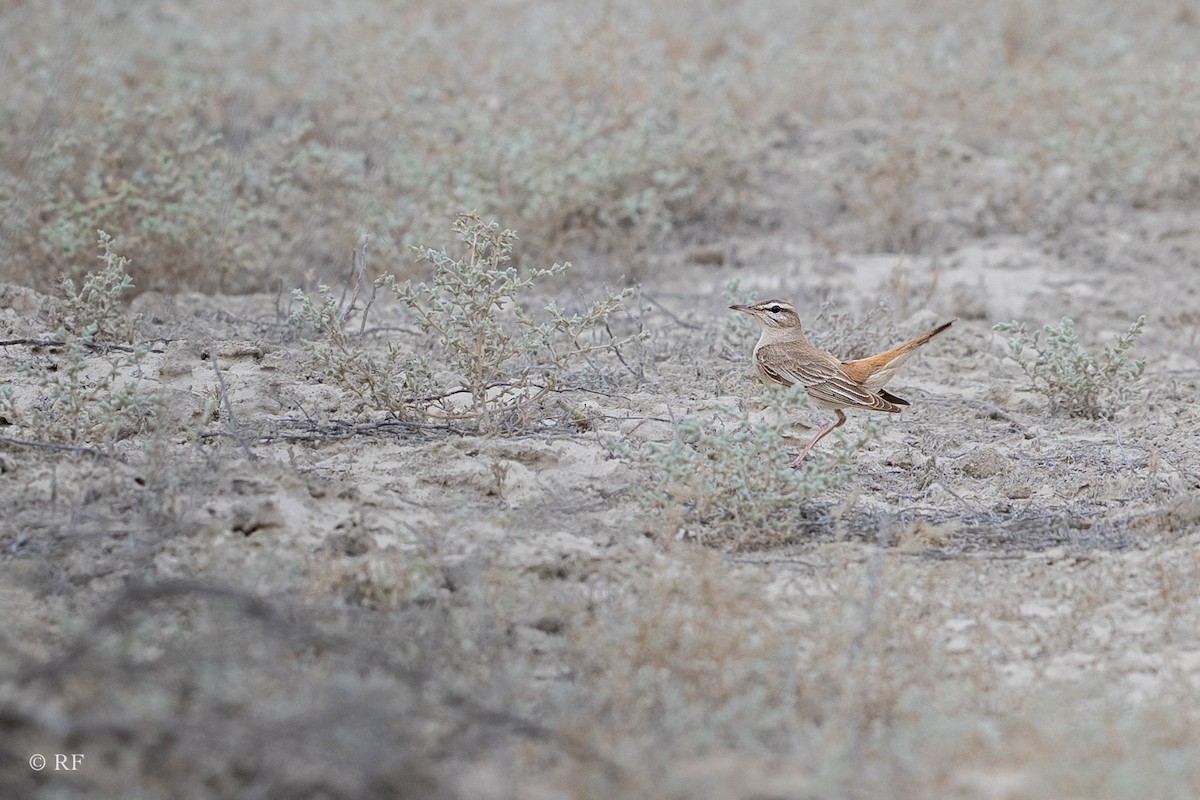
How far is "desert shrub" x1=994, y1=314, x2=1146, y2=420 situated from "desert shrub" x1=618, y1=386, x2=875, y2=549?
1741mm

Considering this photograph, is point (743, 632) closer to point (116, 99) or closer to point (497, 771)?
point (497, 771)

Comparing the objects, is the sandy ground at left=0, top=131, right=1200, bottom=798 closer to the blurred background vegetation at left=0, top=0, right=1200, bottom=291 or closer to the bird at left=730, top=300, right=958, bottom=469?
the bird at left=730, top=300, right=958, bottom=469

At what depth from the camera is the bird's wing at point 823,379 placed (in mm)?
5277

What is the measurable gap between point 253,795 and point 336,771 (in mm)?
175

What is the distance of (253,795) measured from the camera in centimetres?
267

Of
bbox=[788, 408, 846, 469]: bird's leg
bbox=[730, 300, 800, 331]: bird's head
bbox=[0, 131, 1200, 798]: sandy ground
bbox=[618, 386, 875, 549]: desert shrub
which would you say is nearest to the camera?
bbox=[0, 131, 1200, 798]: sandy ground

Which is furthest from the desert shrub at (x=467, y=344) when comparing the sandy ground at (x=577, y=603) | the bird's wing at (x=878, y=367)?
the bird's wing at (x=878, y=367)

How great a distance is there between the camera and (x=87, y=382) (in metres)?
5.25

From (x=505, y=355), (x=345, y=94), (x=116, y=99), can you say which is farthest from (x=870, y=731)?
(x=345, y=94)

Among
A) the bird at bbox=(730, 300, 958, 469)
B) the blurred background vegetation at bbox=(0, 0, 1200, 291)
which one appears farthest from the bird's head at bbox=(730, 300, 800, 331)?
the blurred background vegetation at bbox=(0, 0, 1200, 291)

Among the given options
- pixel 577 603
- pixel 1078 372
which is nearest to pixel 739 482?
pixel 577 603

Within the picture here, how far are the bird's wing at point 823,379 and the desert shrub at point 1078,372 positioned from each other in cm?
87

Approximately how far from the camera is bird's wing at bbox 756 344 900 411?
17.3 feet

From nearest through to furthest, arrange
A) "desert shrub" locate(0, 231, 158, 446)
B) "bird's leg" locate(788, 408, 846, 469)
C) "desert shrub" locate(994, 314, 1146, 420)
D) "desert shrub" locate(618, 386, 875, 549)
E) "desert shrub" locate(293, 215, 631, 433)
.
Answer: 1. "desert shrub" locate(618, 386, 875, 549)
2. "desert shrub" locate(0, 231, 158, 446)
3. "desert shrub" locate(293, 215, 631, 433)
4. "bird's leg" locate(788, 408, 846, 469)
5. "desert shrub" locate(994, 314, 1146, 420)
